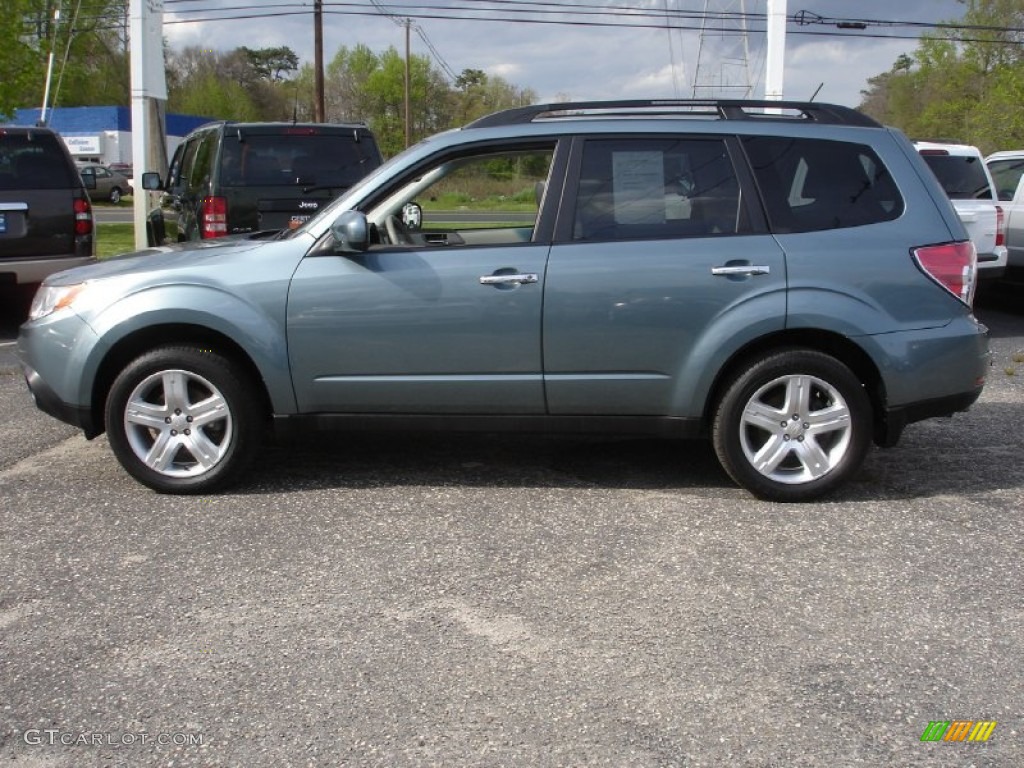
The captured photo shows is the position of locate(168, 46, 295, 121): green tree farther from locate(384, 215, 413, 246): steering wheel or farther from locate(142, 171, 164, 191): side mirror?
locate(384, 215, 413, 246): steering wheel

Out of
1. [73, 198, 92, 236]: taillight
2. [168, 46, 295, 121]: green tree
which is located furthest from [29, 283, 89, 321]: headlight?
[168, 46, 295, 121]: green tree

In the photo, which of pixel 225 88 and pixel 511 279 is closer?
pixel 511 279

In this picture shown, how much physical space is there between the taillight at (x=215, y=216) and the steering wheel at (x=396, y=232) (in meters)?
4.98

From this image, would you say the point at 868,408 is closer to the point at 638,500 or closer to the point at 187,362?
the point at 638,500

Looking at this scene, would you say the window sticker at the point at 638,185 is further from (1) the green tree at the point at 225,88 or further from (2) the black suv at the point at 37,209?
(1) the green tree at the point at 225,88

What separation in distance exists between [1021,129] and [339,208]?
30.4m

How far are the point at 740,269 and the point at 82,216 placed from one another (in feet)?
23.3

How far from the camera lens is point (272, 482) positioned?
17.0 ft

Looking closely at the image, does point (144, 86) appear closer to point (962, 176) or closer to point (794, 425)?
point (962, 176)

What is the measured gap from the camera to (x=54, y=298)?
502 centimetres

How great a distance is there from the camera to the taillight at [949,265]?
4.70 metres

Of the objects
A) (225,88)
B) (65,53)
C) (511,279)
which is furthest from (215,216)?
(225,88)

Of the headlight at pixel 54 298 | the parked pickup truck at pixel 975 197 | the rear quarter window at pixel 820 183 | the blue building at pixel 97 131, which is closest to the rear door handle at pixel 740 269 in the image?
the rear quarter window at pixel 820 183

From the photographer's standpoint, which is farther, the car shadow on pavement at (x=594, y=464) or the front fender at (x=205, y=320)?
the car shadow on pavement at (x=594, y=464)
